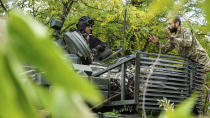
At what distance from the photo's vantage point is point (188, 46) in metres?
6.60

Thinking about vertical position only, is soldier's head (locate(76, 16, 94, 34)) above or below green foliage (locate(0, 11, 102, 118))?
above

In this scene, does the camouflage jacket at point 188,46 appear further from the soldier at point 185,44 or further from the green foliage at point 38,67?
the green foliage at point 38,67

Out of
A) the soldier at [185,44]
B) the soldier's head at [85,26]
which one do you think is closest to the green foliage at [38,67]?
the soldier at [185,44]

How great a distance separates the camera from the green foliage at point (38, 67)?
31 centimetres

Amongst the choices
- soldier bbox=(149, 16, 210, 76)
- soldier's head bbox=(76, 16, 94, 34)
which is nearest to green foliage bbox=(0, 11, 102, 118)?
soldier bbox=(149, 16, 210, 76)

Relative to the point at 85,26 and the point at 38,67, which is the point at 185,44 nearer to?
the point at 85,26

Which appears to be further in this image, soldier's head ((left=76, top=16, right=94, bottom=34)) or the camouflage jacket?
soldier's head ((left=76, top=16, right=94, bottom=34))

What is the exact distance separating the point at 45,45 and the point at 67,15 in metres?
11.7

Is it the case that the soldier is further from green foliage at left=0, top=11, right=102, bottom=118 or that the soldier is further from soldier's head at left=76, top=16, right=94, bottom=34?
green foliage at left=0, top=11, right=102, bottom=118

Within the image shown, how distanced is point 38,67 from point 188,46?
6486 millimetres

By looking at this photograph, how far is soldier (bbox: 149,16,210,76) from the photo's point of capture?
21.3ft

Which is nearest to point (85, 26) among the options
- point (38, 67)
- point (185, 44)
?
point (185, 44)

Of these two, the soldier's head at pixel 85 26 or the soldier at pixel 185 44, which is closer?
the soldier at pixel 185 44

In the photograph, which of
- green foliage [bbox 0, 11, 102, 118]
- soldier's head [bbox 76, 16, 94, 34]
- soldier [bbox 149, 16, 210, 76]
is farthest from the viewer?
soldier's head [bbox 76, 16, 94, 34]
